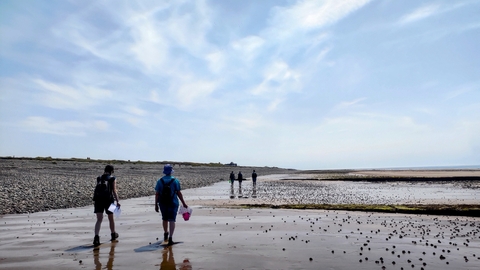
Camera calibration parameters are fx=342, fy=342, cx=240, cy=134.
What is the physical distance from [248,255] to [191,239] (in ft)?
10.3

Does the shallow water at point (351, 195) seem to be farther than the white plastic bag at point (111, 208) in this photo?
Yes

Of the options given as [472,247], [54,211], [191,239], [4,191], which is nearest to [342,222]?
[472,247]

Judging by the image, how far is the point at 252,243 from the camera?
12102 mm

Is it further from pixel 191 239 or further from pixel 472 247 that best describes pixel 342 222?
pixel 191 239

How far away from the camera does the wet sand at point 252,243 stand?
9617mm

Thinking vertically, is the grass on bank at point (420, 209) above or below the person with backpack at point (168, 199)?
below

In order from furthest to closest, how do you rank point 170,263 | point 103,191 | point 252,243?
1. point 103,191
2. point 252,243
3. point 170,263

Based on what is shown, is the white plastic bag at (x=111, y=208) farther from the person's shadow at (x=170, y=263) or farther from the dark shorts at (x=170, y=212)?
the person's shadow at (x=170, y=263)

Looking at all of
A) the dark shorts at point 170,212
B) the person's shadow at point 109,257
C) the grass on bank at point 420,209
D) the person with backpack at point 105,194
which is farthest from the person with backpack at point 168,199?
the grass on bank at point 420,209

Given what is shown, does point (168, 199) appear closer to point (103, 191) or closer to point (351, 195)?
point (103, 191)

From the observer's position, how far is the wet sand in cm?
962

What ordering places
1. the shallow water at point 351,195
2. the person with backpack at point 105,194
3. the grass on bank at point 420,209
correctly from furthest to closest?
the shallow water at point 351,195 → the grass on bank at point 420,209 → the person with backpack at point 105,194

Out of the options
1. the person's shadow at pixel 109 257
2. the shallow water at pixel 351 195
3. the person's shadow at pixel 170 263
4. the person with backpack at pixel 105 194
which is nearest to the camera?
the person's shadow at pixel 170 263

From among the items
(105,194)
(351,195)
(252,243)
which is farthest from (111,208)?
(351,195)
